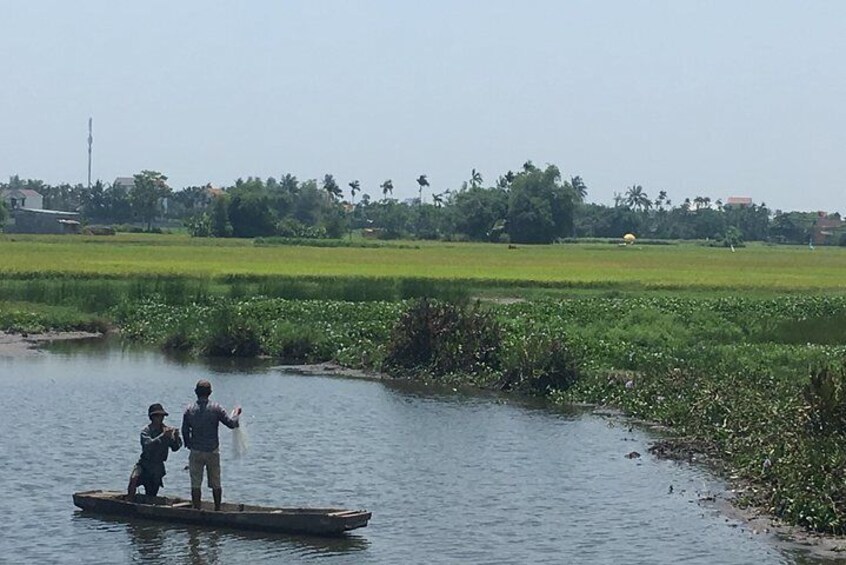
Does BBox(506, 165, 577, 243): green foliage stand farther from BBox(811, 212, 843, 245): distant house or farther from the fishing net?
the fishing net

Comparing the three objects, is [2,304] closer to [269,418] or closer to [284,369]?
[284,369]

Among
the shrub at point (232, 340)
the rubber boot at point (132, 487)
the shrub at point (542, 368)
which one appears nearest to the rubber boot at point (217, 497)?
the rubber boot at point (132, 487)

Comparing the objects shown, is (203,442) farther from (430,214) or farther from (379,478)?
(430,214)

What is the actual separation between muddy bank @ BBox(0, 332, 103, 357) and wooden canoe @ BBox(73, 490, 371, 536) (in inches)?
794

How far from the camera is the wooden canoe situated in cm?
1742

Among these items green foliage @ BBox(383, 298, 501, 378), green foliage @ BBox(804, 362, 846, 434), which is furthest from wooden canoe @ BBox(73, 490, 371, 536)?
green foliage @ BBox(383, 298, 501, 378)

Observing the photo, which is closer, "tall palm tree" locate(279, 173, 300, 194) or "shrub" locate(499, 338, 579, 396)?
"shrub" locate(499, 338, 579, 396)

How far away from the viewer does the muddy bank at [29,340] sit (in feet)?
126

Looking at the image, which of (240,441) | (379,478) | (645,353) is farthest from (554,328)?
(240,441)

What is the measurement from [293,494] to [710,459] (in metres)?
7.31

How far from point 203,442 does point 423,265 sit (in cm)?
5006

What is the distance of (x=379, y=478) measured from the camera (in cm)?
2191

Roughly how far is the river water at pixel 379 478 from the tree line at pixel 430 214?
92.6 meters

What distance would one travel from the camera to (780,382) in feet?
92.4
